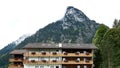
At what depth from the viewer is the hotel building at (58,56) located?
105 m

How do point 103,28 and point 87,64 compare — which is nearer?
point 87,64

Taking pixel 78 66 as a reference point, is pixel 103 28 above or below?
above

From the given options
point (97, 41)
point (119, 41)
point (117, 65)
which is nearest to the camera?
point (117, 65)

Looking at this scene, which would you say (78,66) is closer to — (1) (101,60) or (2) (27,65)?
(1) (101,60)

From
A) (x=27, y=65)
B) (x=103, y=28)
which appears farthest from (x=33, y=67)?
(x=103, y=28)

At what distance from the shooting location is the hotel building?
4119 inches

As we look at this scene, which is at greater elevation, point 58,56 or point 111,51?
point 111,51

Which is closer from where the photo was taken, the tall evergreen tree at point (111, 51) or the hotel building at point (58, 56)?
the tall evergreen tree at point (111, 51)

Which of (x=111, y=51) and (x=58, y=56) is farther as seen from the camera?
(x=58, y=56)

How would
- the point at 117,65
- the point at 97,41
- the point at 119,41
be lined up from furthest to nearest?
the point at 97,41, the point at 119,41, the point at 117,65

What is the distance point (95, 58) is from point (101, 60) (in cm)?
340

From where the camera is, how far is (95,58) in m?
110

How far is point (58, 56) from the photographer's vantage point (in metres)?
105

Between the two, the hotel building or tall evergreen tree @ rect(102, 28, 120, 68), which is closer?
tall evergreen tree @ rect(102, 28, 120, 68)
